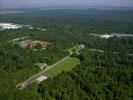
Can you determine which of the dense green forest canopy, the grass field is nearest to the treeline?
the dense green forest canopy

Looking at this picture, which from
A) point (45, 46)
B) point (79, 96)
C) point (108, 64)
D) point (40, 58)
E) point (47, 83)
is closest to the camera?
point (79, 96)

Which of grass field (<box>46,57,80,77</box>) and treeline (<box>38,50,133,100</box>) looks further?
grass field (<box>46,57,80,77</box>)

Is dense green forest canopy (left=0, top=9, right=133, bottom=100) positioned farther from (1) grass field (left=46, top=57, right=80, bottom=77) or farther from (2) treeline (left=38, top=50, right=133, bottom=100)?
(1) grass field (left=46, top=57, right=80, bottom=77)

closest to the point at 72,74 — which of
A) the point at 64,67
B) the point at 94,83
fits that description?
the point at 94,83

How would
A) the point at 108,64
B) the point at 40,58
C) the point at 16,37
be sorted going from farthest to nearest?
the point at 16,37
the point at 40,58
the point at 108,64

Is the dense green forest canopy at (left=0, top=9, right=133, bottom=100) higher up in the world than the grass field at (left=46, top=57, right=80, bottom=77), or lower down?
higher up

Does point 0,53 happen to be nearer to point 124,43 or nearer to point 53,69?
point 53,69

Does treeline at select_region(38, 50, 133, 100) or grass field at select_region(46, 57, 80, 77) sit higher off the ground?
treeline at select_region(38, 50, 133, 100)

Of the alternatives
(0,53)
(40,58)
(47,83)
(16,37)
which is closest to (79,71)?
(47,83)
